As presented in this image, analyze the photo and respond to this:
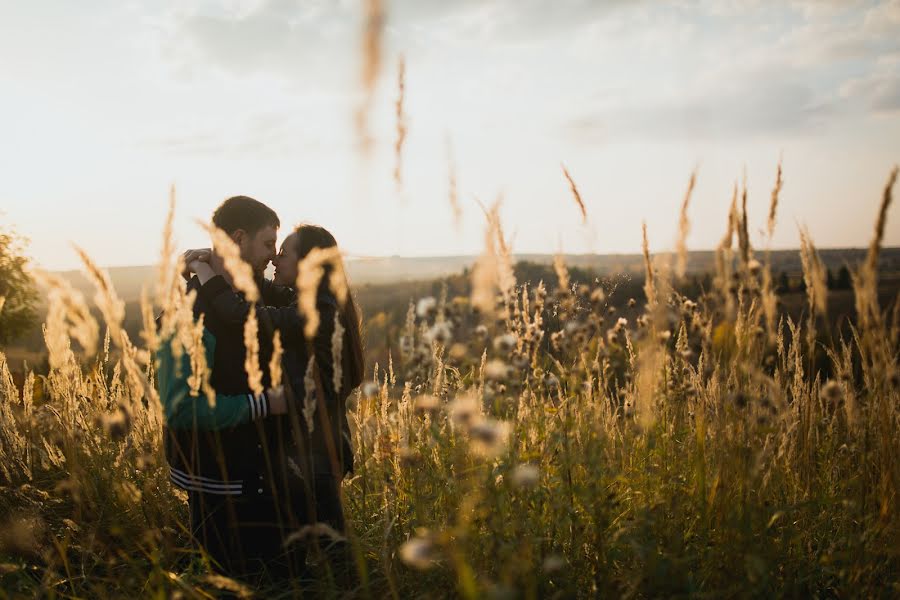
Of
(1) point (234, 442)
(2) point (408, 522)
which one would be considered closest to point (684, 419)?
(2) point (408, 522)

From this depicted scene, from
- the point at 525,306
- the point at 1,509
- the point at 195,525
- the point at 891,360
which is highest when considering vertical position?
the point at 525,306

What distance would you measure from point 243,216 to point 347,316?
2.22 feet

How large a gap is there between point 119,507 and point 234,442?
129 cm

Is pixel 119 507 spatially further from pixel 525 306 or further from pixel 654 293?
pixel 654 293

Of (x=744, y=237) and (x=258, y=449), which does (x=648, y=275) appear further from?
(x=258, y=449)

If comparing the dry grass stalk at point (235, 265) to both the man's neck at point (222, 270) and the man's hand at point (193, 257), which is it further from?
the man's hand at point (193, 257)

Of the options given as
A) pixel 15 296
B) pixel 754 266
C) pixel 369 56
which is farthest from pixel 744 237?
pixel 15 296

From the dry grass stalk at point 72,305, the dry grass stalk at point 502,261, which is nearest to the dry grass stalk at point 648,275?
the dry grass stalk at point 502,261

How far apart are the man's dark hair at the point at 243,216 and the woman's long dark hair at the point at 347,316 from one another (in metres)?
0.16

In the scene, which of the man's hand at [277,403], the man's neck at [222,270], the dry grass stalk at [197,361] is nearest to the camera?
the dry grass stalk at [197,361]

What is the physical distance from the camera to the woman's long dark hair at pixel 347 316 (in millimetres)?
2611

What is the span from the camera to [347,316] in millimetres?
2602

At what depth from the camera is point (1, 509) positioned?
3480 millimetres

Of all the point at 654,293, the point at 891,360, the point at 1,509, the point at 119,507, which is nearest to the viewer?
the point at 891,360
